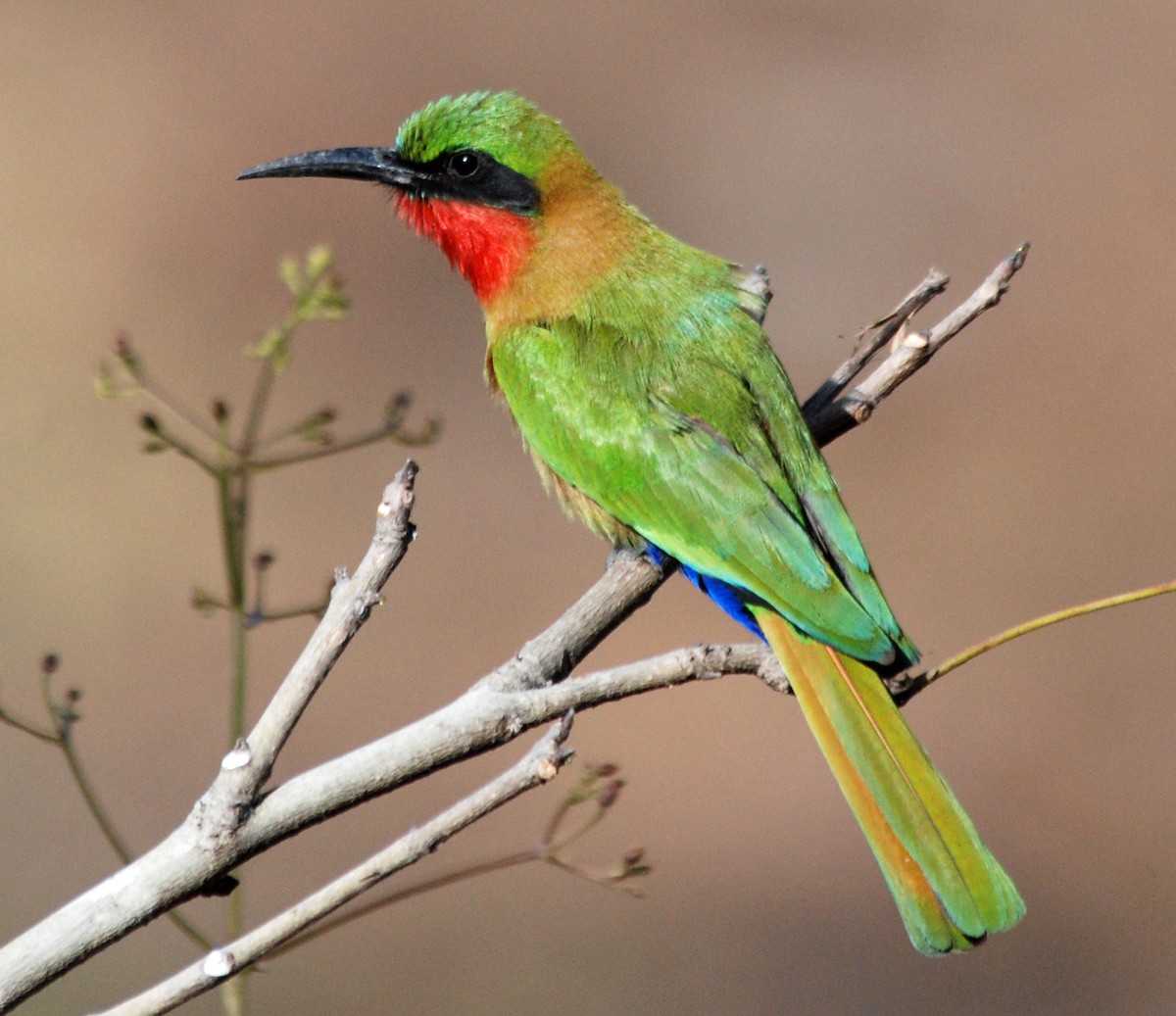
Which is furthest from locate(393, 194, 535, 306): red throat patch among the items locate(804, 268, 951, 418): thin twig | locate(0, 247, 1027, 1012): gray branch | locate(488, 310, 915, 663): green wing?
locate(0, 247, 1027, 1012): gray branch

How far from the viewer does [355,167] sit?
349 centimetres

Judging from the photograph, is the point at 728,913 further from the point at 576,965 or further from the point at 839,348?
the point at 839,348

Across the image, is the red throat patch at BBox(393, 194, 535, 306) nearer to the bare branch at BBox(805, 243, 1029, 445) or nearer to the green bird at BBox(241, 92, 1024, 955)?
the green bird at BBox(241, 92, 1024, 955)

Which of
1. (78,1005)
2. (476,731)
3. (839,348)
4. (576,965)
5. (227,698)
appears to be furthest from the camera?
(839,348)

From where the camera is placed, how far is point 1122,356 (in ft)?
21.1

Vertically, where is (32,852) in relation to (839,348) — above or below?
below

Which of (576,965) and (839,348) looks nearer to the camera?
(576,965)

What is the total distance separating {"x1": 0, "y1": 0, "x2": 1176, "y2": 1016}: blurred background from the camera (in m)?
4.86

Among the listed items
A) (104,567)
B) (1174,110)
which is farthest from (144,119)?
(1174,110)

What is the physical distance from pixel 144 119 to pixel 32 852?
3.55 meters

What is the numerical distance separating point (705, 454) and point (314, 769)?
144cm

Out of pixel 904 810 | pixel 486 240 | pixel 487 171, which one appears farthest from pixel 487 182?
pixel 904 810

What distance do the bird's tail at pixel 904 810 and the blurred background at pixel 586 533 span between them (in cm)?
233

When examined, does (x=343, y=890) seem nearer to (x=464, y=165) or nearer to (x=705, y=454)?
(x=705, y=454)
